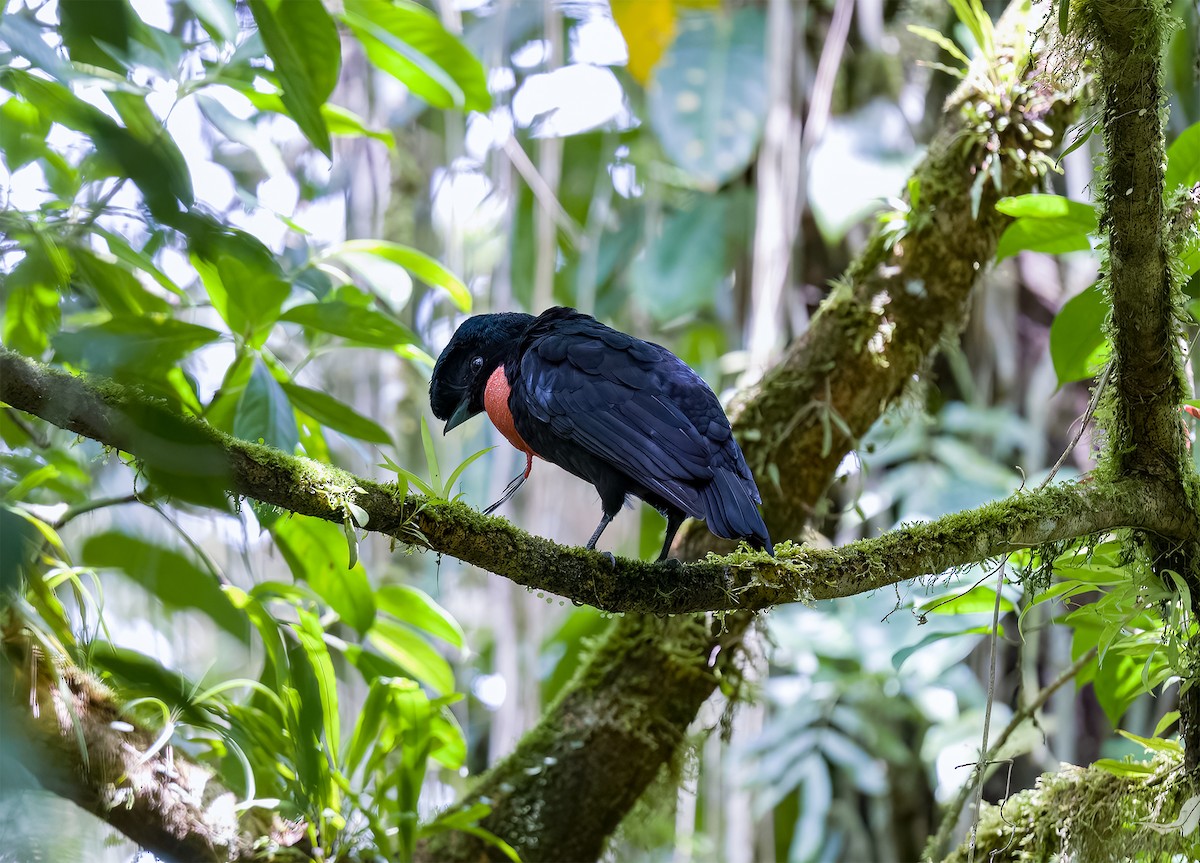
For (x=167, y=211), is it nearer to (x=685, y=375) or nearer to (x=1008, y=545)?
(x=1008, y=545)

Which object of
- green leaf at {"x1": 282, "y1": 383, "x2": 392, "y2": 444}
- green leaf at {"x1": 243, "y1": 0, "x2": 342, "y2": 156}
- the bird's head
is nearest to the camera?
green leaf at {"x1": 243, "y1": 0, "x2": 342, "y2": 156}

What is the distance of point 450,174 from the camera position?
4.23 m

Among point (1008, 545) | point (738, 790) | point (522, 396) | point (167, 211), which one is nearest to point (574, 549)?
point (522, 396)

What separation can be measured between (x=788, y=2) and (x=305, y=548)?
3.25 meters

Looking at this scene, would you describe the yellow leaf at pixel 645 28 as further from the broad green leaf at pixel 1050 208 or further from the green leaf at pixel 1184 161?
the green leaf at pixel 1184 161

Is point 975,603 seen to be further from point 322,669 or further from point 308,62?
point 308,62

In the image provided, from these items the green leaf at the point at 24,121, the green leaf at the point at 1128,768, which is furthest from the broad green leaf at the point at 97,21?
the green leaf at the point at 1128,768

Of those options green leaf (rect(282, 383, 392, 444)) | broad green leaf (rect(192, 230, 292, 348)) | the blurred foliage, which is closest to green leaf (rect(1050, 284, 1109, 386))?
the blurred foliage

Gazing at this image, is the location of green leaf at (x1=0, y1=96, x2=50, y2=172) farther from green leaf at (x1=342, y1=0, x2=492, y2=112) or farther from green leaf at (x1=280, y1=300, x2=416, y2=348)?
green leaf at (x1=342, y1=0, x2=492, y2=112)

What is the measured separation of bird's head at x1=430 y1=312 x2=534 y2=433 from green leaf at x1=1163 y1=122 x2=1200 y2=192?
1.55m

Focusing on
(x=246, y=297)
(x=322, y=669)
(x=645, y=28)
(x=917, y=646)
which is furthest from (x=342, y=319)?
(x=645, y=28)

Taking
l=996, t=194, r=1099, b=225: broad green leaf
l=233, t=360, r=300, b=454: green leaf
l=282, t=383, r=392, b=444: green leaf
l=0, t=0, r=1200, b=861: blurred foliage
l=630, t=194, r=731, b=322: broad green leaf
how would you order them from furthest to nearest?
1. l=630, t=194, r=731, b=322: broad green leaf
2. l=282, t=383, r=392, b=444: green leaf
3. l=233, t=360, r=300, b=454: green leaf
4. l=996, t=194, r=1099, b=225: broad green leaf
5. l=0, t=0, r=1200, b=861: blurred foliage

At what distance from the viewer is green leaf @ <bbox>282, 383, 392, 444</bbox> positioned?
220 cm

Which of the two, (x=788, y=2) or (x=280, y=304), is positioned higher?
(x=788, y=2)
